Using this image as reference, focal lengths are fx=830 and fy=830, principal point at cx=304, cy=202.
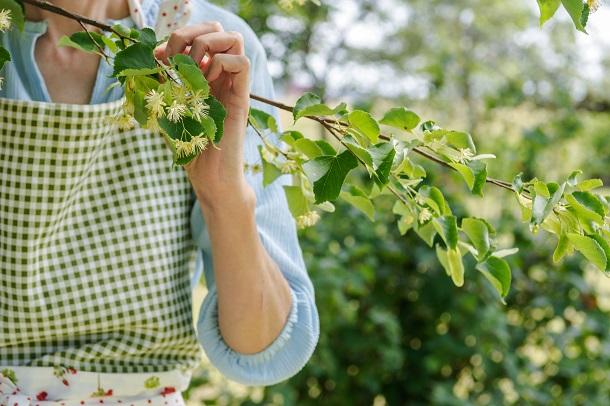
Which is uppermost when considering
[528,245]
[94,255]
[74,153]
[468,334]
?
[74,153]

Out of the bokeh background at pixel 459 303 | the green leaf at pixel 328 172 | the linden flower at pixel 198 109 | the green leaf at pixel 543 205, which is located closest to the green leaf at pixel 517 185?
the green leaf at pixel 543 205

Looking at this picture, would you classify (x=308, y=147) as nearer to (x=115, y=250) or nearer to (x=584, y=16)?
(x=584, y=16)

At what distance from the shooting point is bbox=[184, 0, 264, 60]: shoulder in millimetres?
927

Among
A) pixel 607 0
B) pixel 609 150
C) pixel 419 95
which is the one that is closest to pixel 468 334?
pixel 609 150

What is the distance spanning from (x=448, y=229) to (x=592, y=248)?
0.12 m

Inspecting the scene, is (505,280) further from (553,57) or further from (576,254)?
(553,57)

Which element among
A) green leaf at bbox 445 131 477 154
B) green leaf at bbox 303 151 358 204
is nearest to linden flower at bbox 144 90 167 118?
green leaf at bbox 303 151 358 204

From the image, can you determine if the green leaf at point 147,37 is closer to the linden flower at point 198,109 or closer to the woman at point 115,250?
the linden flower at point 198,109

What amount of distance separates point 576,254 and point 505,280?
162cm

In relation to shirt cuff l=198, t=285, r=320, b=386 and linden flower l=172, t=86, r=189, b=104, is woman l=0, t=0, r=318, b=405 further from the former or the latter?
linden flower l=172, t=86, r=189, b=104

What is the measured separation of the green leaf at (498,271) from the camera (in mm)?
652

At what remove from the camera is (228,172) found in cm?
74

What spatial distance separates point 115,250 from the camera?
0.87m

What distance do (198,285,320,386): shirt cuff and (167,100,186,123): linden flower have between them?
0.44m
